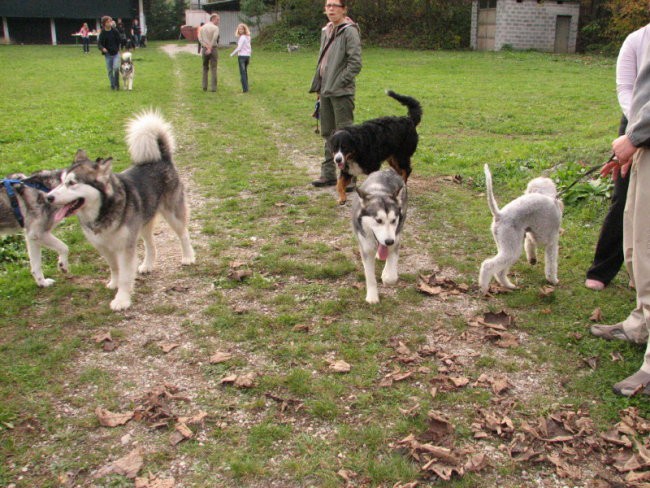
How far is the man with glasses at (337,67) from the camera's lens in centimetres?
666

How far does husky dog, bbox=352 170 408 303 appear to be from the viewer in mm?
4152

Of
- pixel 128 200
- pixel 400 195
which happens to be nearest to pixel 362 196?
pixel 400 195

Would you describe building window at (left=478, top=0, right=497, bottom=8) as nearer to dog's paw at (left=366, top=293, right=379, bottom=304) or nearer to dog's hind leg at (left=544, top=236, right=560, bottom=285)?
dog's hind leg at (left=544, top=236, right=560, bottom=285)

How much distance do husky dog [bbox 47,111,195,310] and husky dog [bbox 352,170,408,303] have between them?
1753 millimetres

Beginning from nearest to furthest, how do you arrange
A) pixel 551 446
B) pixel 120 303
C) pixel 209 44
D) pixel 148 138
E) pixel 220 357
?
pixel 551 446, pixel 220 357, pixel 120 303, pixel 148 138, pixel 209 44

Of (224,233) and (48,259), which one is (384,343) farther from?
(48,259)

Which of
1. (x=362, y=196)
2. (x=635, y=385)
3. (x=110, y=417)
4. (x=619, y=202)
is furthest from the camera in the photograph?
(x=362, y=196)

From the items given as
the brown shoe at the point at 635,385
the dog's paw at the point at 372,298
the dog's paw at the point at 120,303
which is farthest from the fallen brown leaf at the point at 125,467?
the brown shoe at the point at 635,385

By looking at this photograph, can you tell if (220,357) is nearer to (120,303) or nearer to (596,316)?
(120,303)

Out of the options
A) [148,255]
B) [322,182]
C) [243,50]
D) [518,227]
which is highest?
[243,50]

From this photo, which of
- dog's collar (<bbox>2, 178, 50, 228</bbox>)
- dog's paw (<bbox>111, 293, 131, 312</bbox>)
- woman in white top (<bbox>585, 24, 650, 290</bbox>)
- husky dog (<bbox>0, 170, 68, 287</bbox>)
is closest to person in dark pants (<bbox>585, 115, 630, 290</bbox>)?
woman in white top (<bbox>585, 24, 650, 290</bbox>)

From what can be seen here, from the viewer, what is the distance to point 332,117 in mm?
7305

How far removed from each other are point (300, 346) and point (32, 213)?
264 centimetres

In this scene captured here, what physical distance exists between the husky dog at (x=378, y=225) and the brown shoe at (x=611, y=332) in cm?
158
